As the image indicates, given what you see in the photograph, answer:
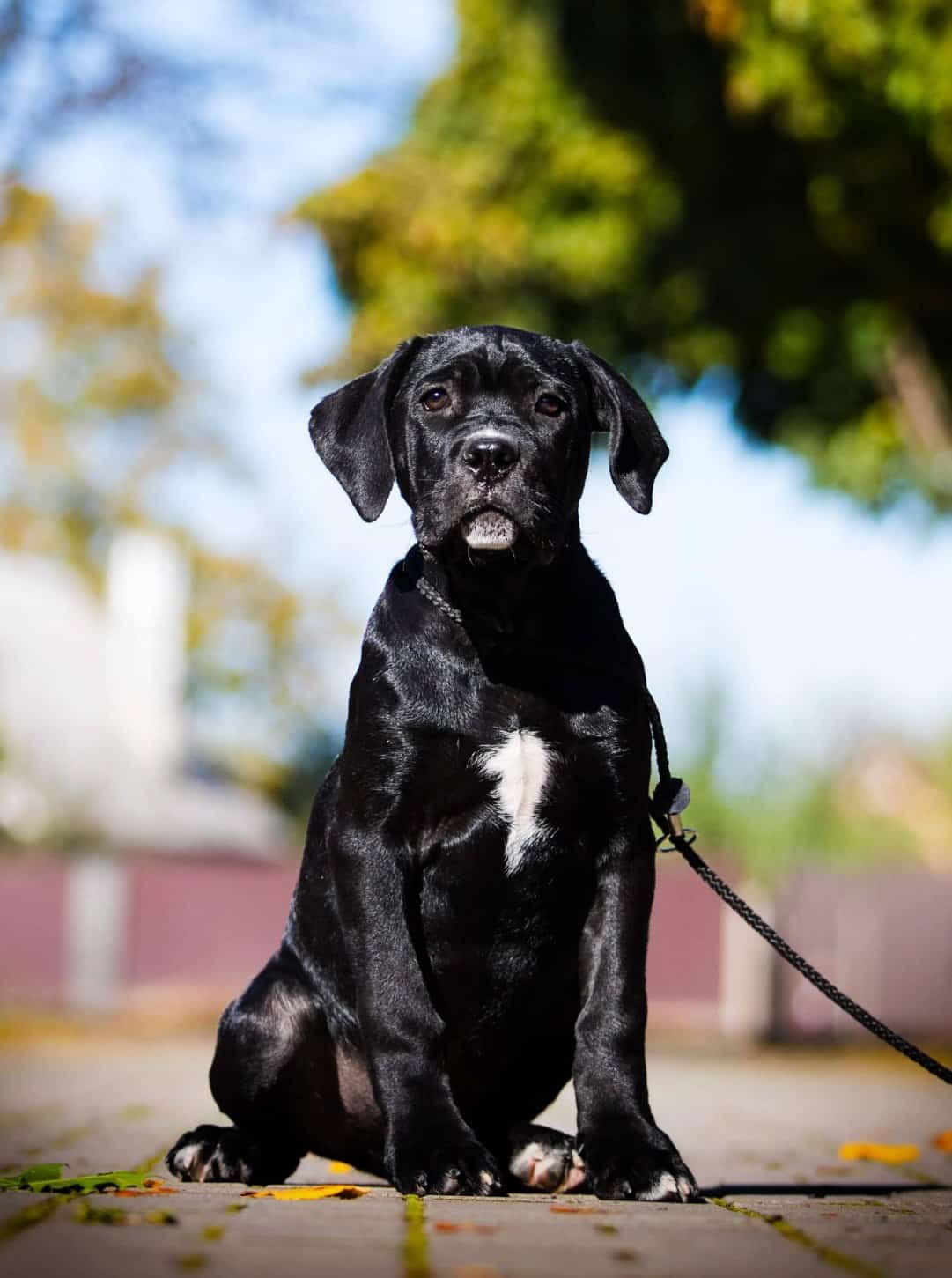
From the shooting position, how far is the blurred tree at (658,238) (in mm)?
14891

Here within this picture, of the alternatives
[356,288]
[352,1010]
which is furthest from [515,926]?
[356,288]

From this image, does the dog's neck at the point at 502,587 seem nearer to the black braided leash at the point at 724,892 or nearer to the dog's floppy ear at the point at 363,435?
the dog's floppy ear at the point at 363,435

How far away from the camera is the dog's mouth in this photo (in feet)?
13.6

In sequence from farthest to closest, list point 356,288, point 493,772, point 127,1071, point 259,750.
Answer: point 259,750, point 356,288, point 127,1071, point 493,772

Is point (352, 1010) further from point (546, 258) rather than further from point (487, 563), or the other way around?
point (546, 258)

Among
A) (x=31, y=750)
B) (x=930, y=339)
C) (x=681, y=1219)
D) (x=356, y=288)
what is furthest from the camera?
(x=31, y=750)

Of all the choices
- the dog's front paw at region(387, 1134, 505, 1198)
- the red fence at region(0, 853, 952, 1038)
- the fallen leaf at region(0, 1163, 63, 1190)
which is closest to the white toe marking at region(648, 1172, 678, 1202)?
the dog's front paw at region(387, 1134, 505, 1198)

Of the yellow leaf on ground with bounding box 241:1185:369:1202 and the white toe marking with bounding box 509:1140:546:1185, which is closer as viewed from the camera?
the yellow leaf on ground with bounding box 241:1185:369:1202

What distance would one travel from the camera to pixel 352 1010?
4.26 m

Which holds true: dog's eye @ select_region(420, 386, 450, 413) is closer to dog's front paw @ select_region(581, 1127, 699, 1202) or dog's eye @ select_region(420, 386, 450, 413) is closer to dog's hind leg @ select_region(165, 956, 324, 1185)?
dog's hind leg @ select_region(165, 956, 324, 1185)

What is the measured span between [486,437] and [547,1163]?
1.67 metres

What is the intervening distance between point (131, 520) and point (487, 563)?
35144 mm

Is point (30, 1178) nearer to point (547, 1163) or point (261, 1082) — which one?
point (261, 1082)

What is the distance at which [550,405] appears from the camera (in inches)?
173
